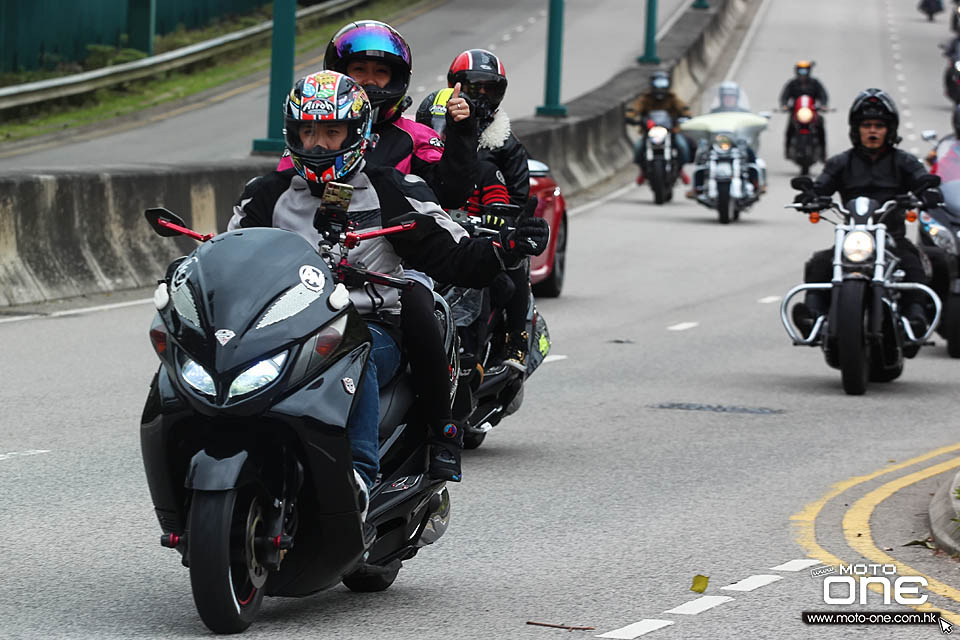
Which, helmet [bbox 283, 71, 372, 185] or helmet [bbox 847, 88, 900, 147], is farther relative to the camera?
helmet [bbox 847, 88, 900, 147]

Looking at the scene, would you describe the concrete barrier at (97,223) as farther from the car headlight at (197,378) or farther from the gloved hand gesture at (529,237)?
the car headlight at (197,378)

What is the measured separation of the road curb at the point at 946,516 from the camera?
7957 mm

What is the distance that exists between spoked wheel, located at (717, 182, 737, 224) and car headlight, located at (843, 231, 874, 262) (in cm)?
1384

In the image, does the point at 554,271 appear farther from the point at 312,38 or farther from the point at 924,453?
the point at 312,38

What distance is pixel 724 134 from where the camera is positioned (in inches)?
1086

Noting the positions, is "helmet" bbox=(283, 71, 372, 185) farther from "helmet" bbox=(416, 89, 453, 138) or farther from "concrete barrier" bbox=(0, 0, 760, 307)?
"concrete barrier" bbox=(0, 0, 760, 307)

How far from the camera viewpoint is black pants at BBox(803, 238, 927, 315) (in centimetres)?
1352

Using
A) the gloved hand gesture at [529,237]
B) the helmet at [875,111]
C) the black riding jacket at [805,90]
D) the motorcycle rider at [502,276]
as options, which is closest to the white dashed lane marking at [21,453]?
the motorcycle rider at [502,276]

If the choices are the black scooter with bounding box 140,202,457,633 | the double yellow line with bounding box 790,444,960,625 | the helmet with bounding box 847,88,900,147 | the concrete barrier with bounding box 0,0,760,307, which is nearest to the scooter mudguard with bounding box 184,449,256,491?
the black scooter with bounding box 140,202,457,633

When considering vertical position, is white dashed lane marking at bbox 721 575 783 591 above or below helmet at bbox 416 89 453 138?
below

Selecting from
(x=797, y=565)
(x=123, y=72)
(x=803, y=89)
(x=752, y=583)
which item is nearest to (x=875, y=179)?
(x=797, y=565)

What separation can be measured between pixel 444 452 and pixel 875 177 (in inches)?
298

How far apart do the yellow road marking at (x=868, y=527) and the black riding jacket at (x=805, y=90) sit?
84.4 ft

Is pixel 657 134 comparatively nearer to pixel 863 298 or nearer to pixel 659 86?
pixel 659 86
